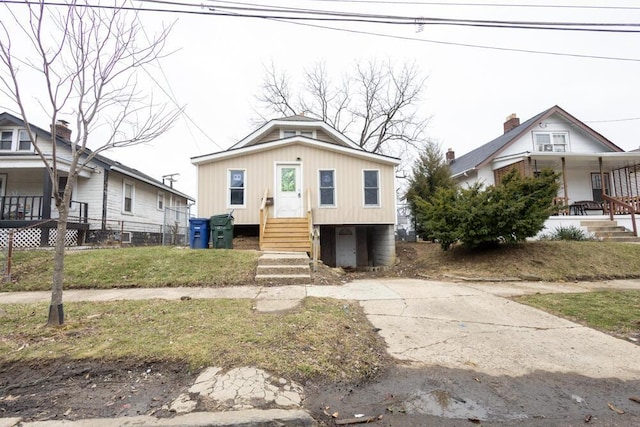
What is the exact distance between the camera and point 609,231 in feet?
40.7

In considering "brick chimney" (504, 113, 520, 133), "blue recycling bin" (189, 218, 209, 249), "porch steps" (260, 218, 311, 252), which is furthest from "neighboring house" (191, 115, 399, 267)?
"brick chimney" (504, 113, 520, 133)

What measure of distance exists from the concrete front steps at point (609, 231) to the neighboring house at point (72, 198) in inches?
672

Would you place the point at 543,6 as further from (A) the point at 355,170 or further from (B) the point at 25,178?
(B) the point at 25,178

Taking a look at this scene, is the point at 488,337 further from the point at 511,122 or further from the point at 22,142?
the point at 511,122

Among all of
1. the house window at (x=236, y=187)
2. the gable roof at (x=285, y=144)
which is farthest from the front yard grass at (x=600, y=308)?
the house window at (x=236, y=187)

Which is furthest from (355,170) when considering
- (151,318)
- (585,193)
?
(585,193)

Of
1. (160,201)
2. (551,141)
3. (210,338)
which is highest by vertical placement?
(551,141)

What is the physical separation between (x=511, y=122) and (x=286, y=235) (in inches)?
704

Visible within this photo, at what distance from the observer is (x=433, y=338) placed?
3.78m

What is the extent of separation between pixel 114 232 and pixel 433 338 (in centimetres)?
1567

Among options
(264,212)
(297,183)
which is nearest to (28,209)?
(264,212)

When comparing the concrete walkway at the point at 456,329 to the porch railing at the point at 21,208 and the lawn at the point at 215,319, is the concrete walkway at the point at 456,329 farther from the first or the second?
the porch railing at the point at 21,208

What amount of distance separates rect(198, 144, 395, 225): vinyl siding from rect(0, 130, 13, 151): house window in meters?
9.78

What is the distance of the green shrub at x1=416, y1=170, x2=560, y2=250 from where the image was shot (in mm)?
8539
